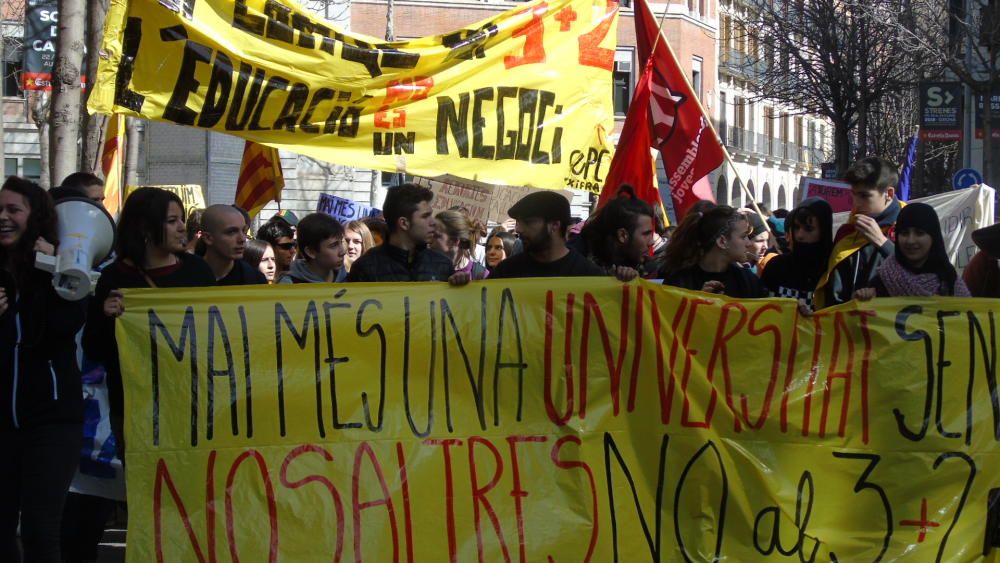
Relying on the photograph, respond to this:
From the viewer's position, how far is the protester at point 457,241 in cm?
838

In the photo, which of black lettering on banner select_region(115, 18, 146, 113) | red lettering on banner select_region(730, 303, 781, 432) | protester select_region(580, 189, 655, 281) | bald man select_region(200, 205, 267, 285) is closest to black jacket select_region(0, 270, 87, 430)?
bald man select_region(200, 205, 267, 285)

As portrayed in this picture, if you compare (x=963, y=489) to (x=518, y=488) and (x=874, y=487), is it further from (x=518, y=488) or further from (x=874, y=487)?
(x=518, y=488)

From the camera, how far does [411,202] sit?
20.6 ft

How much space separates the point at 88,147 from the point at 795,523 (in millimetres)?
11394

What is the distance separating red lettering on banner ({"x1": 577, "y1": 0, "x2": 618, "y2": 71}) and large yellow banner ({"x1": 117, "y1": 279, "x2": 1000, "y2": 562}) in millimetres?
2815

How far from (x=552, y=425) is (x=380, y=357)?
0.70 m

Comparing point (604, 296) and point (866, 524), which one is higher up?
point (604, 296)

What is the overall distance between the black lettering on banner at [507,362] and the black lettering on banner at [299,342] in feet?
2.12

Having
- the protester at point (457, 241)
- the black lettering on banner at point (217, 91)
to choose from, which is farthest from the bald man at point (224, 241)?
the protester at point (457, 241)

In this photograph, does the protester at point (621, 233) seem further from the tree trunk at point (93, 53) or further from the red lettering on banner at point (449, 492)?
the tree trunk at point (93, 53)

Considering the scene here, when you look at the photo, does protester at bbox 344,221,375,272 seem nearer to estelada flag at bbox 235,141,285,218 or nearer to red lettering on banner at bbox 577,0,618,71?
red lettering on banner at bbox 577,0,618,71

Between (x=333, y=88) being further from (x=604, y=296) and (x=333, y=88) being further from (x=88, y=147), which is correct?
(x=88, y=147)

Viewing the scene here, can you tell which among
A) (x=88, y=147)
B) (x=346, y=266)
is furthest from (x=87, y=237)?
(x=88, y=147)

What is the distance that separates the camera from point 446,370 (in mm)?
5461
